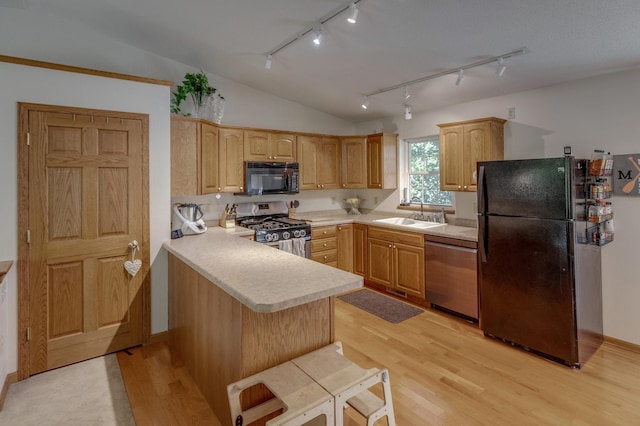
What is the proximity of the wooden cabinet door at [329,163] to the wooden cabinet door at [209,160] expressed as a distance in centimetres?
160

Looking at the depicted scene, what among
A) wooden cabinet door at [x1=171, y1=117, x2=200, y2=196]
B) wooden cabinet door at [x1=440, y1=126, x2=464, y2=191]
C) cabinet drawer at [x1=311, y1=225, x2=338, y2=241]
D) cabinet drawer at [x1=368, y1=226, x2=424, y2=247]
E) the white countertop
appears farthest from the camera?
cabinet drawer at [x1=311, y1=225, x2=338, y2=241]

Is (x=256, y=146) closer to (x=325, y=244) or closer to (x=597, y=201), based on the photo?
(x=325, y=244)

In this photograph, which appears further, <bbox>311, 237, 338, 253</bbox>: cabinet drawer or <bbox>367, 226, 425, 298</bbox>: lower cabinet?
<bbox>311, 237, 338, 253</bbox>: cabinet drawer

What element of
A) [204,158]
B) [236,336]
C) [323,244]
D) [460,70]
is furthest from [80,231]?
[460,70]

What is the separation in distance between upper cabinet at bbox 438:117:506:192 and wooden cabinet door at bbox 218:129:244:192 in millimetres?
2471

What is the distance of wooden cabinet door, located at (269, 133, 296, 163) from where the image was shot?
438cm

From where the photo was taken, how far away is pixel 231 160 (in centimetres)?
402

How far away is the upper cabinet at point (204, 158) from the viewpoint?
331 centimetres

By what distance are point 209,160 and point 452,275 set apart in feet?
9.77

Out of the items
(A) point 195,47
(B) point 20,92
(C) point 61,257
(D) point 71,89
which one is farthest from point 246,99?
(C) point 61,257

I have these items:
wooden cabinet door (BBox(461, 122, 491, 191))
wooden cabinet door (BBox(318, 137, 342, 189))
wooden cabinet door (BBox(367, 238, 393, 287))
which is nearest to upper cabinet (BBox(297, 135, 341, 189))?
wooden cabinet door (BBox(318, 137, 342, 189))

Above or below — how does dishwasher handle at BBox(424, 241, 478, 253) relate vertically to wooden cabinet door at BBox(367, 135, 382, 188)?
below

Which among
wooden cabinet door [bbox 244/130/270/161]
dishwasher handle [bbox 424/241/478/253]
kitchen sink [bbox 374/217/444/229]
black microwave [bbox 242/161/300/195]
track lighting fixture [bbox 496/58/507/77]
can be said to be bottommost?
dishwasher handle [bbox 424/241/478/253]

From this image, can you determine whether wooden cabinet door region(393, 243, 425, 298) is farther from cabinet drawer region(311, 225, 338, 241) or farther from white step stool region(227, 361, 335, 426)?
white step stool region(227, 361, 335, 426)
